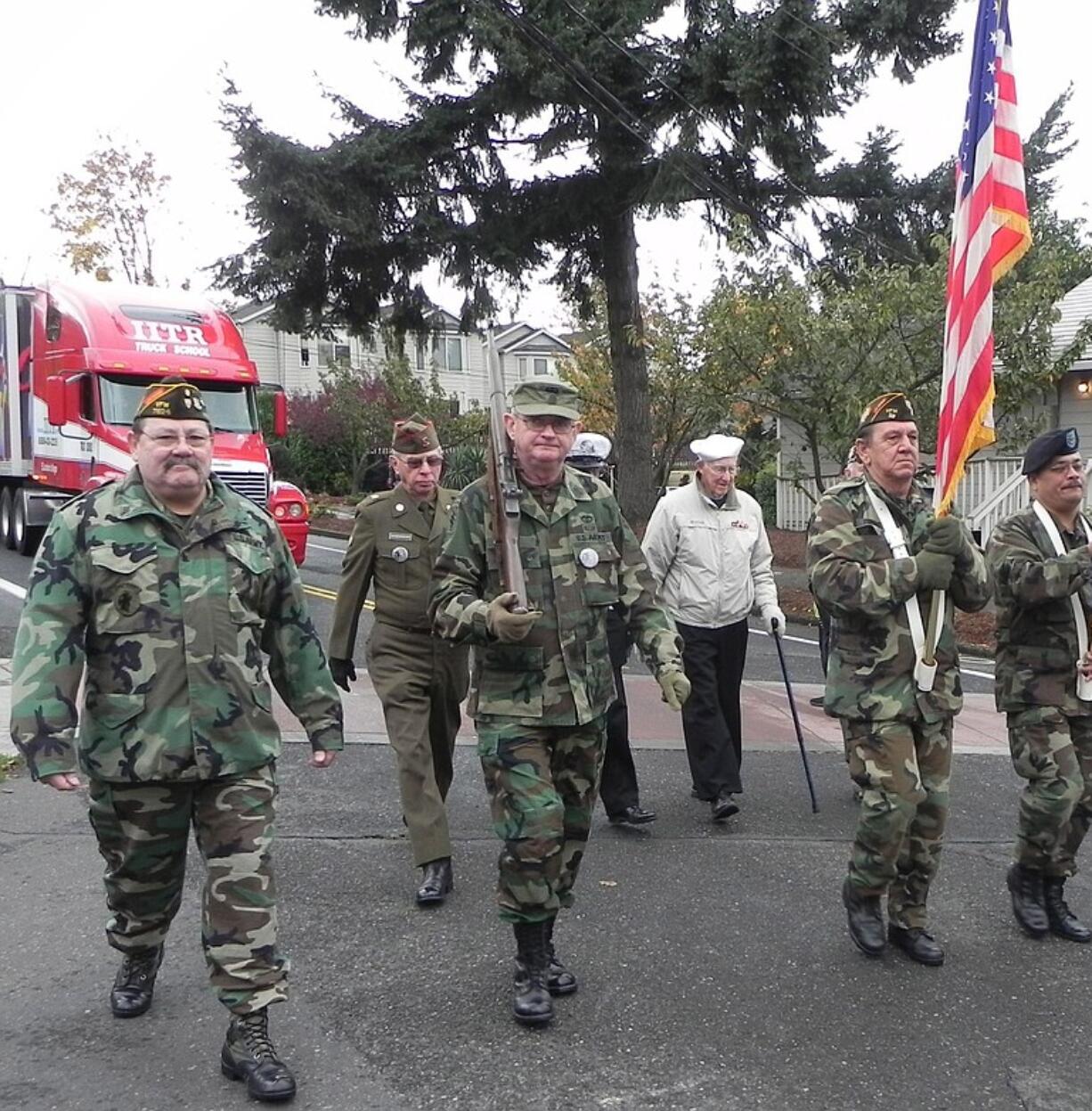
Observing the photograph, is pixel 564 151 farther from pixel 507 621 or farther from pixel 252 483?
pixel 507 621

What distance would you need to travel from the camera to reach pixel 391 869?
498cm

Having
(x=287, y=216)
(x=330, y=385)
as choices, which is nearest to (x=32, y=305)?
(x=287, y=216)

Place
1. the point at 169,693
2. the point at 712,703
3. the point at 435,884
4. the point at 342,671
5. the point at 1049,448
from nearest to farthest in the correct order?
the point at 169,693 < the point at 1049,448 < the point at 435,884 < the point at 342,671 < the point at 712,703

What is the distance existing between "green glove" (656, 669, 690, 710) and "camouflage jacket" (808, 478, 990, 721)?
25.0 inches

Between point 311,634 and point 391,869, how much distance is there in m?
1.72

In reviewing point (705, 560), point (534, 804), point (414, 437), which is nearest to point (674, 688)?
point (534, 804)

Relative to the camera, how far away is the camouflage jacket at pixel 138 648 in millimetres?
3234

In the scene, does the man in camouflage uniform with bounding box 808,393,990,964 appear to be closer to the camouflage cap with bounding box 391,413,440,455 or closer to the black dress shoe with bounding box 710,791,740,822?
the black dress shoe with bounding box 710,791,740,822

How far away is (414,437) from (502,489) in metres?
1.35

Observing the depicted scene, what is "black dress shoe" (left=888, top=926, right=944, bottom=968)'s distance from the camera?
412 cm

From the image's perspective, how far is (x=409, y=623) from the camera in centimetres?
495

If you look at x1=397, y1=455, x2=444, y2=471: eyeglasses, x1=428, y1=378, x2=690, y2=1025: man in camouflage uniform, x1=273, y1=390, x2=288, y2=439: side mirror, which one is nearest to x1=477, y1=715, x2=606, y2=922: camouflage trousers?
x1=428, y1=378, x2=690, y2=1025: man in camouflage uniform

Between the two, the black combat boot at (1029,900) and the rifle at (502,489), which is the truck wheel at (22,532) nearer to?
the rifle at (502,489)

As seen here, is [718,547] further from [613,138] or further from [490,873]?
[613,138]
